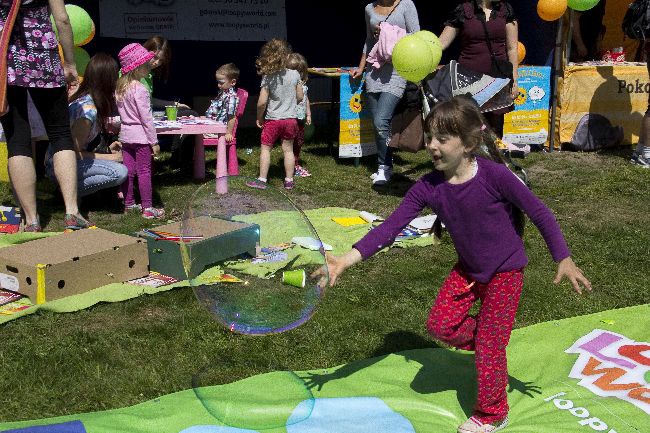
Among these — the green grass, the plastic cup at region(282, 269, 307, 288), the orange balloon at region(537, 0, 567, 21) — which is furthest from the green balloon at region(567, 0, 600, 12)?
the plastic cup at region(282, 269, 307, 288)

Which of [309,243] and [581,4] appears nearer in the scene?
[309,243]

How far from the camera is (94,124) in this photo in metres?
6.78

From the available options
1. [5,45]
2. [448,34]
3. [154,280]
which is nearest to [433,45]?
[448,34]

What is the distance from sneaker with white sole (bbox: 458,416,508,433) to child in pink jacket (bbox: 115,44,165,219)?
391 cm

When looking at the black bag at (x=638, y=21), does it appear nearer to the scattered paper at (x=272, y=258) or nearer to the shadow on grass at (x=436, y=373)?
the shadow on grass at (x=436, y=373)

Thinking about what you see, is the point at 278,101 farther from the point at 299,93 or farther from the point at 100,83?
the point at 100,83

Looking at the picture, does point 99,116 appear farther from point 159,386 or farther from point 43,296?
point 159,386

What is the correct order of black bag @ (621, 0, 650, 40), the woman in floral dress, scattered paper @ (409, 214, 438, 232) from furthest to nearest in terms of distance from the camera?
1. black bag @ (621, 0, 650, 40)
2. scattered paper @ (409, 214, 438, 232)
3. the woman in floral dress

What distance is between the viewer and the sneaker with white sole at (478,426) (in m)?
3.25

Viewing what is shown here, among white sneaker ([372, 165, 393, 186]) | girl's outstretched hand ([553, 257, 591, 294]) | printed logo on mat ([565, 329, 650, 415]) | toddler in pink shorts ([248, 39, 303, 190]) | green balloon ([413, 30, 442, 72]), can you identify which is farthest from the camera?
white sneaker ([372, 165, 393, 186])

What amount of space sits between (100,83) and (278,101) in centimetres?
173

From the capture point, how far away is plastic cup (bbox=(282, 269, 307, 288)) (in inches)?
129

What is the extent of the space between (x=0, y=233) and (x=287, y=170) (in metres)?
2.88

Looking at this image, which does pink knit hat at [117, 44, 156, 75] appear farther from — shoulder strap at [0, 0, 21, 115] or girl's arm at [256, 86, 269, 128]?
girl's arm at [256, 86, 269, 128]
